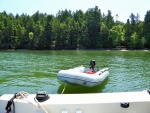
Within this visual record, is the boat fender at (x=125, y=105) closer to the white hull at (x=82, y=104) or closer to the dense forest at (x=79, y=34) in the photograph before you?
the white hull at (x=82, y=104)

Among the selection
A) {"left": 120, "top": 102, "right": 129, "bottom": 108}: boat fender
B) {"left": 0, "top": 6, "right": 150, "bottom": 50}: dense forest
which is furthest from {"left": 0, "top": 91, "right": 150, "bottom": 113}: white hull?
{"left": 0, "top": 6, "right": 150, "bottom": 50}: dense forest

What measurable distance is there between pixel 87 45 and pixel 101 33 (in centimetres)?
620

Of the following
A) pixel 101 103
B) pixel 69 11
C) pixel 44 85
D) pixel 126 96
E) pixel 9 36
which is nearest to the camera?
pixel 101 103

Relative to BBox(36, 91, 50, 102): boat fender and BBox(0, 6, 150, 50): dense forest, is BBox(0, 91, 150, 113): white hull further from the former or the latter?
BBox(0, 6, 150, 50): dense forest

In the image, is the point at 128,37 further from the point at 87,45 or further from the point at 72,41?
the point at 72,41

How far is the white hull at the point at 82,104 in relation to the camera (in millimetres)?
3357

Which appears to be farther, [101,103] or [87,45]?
[87,45]

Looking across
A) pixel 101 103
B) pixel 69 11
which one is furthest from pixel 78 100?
pixel 69 11

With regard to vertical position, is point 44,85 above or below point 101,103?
below

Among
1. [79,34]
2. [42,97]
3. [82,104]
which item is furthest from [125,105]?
[79,34]

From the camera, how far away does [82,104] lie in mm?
3389

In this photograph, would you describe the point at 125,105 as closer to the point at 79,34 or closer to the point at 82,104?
the point at 82,104

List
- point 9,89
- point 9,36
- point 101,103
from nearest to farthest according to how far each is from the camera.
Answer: point 101,103
point 9,89
point 9,36

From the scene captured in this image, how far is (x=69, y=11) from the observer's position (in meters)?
101
